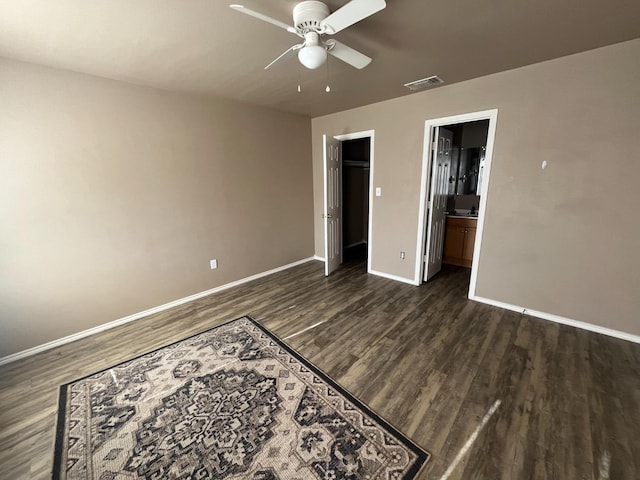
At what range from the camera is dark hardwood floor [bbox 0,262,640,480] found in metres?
1.45

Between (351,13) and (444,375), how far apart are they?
2531 millimetres

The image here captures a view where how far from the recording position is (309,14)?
1534mm

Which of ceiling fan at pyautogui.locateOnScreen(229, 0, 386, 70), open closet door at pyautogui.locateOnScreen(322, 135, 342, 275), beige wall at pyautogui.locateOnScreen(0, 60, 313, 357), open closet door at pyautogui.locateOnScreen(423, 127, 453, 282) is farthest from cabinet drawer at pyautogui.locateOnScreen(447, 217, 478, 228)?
ceiling fan at pyautogui.locateOnScreen(229, 0, 386, 70)

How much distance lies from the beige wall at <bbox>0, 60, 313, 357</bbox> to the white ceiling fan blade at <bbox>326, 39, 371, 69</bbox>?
2120 mm

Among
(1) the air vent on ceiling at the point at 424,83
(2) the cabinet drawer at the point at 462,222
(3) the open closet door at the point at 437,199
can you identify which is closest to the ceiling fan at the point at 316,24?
(1) the air vent on ceiling at the point at 424,83

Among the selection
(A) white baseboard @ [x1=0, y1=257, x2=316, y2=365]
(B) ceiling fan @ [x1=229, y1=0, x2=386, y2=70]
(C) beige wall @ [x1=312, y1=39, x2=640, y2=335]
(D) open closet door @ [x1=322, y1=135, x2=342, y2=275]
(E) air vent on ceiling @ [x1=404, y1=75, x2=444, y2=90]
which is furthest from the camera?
(D) open closet door @ [x1=322, y1=135, x2=342, y2=275]

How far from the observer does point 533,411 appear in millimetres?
1702

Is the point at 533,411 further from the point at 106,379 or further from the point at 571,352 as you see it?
the point at 106,379

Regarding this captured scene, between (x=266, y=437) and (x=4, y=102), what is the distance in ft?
10.8

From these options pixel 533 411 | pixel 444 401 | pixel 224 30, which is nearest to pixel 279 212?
pixel 224 30

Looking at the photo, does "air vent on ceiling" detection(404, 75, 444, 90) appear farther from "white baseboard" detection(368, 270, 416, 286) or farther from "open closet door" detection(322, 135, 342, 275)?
"white baseboard" detection(368, 270, 416, 286)

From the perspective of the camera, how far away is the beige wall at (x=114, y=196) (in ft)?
7.36

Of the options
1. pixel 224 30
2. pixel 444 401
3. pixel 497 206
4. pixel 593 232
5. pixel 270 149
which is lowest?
pixel 444 401

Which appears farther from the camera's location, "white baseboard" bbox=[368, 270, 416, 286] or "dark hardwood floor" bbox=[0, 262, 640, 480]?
"white baseboard" bbox=[368, 270, 416, 286]
